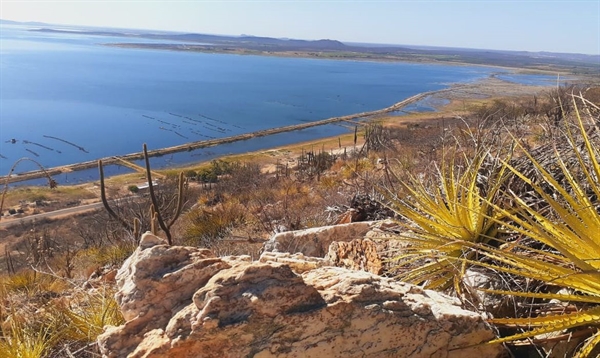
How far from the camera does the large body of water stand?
45094mm

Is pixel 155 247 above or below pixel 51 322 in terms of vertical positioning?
above

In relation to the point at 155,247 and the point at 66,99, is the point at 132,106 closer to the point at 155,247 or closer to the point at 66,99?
the point at 66,99

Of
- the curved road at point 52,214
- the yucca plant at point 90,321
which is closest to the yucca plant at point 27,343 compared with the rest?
the yucca plant at point 90,321

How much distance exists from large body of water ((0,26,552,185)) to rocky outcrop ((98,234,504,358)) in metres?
39.1

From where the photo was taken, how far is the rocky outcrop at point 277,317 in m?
1.94

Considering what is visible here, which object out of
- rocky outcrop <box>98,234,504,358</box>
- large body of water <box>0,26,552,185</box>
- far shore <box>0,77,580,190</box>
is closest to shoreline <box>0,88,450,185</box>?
far shore <box>0,77,580,190</box>

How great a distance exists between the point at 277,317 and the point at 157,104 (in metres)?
68.3

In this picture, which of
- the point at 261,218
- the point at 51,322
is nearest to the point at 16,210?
the point at 261,218

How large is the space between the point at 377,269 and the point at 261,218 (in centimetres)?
483

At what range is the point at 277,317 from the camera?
198 cm

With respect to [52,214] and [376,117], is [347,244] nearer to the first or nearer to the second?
[52,214]

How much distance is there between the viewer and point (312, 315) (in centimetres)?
201

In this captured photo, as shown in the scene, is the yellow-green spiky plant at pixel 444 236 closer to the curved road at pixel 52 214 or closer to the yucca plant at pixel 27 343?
the yucca plant at pixel 27 343

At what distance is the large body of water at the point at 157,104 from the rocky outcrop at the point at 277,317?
1540 inches
